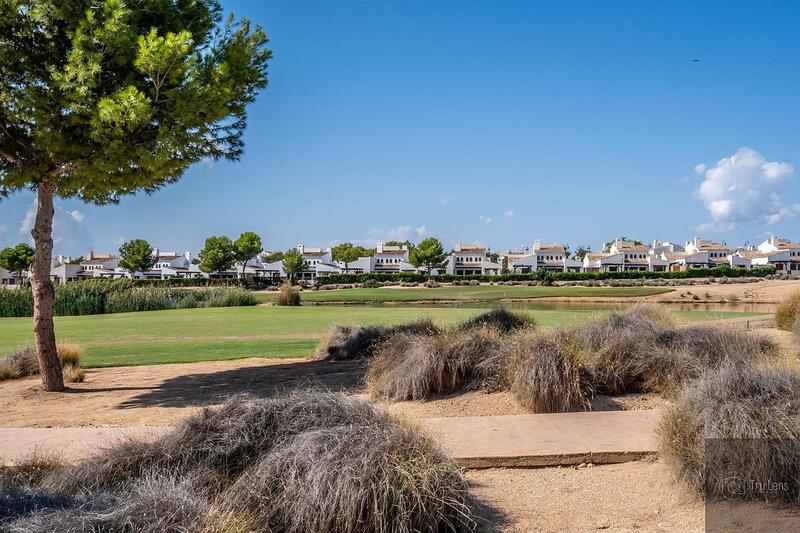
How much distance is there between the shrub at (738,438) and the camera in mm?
5242

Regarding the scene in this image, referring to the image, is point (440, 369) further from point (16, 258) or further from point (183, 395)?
point (16, 258)

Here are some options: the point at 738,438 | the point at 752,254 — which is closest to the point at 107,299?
the point at 738,438

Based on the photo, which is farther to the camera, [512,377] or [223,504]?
[512,377]

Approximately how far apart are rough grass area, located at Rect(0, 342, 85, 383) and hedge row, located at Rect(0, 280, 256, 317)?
89.0ft

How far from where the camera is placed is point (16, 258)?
106 m

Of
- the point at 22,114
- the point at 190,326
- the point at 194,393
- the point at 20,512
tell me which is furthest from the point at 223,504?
the point at 190,326

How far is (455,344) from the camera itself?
10078 mm

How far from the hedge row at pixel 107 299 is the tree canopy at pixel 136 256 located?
63233 millimetres

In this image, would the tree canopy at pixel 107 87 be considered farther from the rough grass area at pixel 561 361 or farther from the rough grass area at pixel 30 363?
the rough grass area at pixel 561 361

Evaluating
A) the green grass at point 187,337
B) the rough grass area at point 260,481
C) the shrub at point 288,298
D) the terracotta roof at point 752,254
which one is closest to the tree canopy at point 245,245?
the shrub at point 288,298

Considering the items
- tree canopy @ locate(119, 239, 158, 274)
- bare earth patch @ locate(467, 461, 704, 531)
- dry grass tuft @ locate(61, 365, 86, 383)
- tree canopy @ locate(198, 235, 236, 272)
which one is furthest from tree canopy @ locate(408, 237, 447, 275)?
bare earth patch @ locate(467, 461, 704, 531)

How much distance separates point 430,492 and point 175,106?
27.1 feet

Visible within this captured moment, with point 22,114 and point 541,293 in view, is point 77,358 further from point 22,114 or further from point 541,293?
point 541,293

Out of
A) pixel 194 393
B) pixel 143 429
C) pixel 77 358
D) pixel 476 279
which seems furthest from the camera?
pixel 476 279
